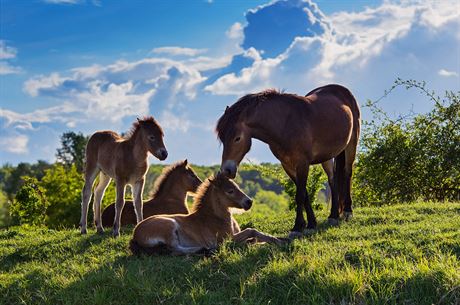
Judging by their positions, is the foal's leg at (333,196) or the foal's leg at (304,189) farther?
the foal's leg at (333,196)

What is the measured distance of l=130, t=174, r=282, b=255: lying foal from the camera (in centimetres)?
820

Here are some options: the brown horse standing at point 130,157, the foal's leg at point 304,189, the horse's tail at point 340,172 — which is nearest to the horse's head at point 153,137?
the brown horse standing at point 130,157

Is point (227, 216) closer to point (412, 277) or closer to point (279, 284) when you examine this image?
point (279, 284)

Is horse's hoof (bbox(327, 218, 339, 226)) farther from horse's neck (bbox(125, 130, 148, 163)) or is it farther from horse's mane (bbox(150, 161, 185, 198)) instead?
horse's neck (bbox(125, 130, 148, 163))

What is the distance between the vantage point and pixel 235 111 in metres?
9.18

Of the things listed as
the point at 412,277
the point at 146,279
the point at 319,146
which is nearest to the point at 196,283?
the point at 146,279

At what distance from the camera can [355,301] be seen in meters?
5.80

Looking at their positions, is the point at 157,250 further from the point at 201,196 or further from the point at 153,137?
the point at 153,137

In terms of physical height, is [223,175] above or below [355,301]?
above

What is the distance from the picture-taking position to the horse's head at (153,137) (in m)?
11.1

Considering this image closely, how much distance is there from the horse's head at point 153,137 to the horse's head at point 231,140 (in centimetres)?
226

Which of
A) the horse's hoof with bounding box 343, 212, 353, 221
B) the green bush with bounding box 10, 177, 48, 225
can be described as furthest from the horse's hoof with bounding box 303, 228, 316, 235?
the green bush with bounding box 10, 177, 48, 225

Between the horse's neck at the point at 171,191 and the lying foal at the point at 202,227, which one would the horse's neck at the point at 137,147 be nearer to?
the horse's neck at the point at 171,191

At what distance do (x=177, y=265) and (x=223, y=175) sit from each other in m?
2.20
